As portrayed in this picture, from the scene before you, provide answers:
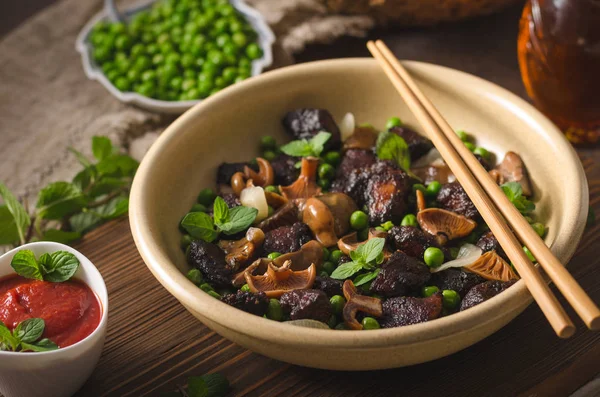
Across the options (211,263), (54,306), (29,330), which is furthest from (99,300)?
(211,263)

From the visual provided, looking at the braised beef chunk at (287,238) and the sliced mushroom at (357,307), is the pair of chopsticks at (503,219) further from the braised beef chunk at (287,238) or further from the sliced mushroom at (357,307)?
the braised beef chunk at (287,238)

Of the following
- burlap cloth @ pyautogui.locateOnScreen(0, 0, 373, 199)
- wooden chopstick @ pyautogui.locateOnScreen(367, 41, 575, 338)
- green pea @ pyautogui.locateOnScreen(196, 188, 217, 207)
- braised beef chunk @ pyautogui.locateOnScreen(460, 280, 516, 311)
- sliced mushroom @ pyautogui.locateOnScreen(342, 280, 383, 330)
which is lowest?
burlap cloth @ pyautogui.locateOnScreen(0, 0, 373, 199)

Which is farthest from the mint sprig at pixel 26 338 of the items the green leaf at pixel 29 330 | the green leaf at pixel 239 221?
the green leaf at pixel 239 221

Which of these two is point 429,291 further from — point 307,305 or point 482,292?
point 307,305

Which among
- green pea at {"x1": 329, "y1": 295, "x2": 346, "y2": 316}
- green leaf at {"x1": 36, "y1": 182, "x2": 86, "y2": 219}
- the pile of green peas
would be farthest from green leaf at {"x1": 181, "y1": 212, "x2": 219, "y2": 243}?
the pile of green peas

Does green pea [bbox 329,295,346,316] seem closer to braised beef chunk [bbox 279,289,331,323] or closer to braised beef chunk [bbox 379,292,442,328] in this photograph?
braised beef chunk [bbox 279,289,331,323]

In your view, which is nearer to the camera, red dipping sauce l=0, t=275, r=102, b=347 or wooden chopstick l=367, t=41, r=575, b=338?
wooden chopstick l=367, t=41, r=575, b=338
